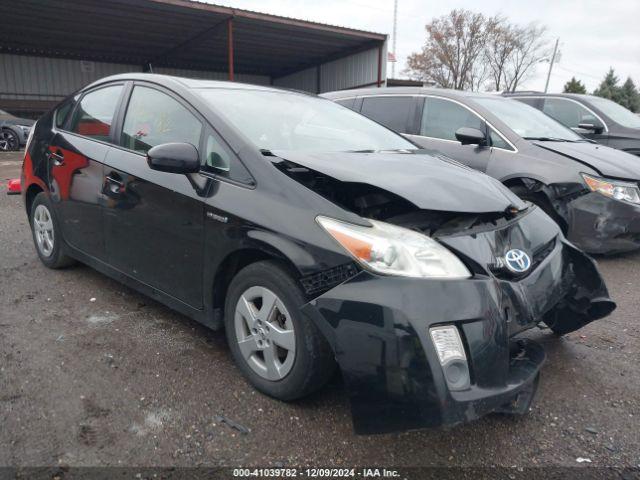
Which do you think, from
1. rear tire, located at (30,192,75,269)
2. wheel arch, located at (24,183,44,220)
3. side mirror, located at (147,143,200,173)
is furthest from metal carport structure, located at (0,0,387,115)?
side mirror, located at (147,143,200,173)

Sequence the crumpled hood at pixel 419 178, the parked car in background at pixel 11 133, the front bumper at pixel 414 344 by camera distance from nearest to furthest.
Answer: the front bumper at pixel 414 344
the crumpled hood at pixel 419 178
the parked car in background at pixel 11 133

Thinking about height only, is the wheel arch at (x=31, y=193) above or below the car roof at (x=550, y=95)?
below

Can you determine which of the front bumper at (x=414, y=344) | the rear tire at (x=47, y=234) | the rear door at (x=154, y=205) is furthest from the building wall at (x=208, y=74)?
the front bumper at (x=414, y=344)

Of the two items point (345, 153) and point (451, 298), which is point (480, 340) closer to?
point (451, 298)

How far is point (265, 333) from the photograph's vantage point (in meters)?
2.22

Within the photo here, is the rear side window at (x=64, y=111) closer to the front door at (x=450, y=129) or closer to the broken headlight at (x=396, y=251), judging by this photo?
the broken headlight at (x=396, y=251)

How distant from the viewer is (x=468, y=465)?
1.91 metres

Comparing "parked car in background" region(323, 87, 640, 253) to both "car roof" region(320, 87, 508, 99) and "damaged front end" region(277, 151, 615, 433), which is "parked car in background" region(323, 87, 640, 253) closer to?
"car roof" region(320, 87, 508, 99)

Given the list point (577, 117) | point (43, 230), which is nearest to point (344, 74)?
point (577, 117)

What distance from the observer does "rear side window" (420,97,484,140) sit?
510 centimetres

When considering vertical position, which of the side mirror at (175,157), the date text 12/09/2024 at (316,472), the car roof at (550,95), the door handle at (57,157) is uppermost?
the car roof at (550,95)

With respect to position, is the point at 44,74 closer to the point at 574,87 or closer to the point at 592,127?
the point at 592,127

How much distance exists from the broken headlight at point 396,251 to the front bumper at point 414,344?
2.0 inches

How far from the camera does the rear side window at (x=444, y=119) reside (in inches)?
201
